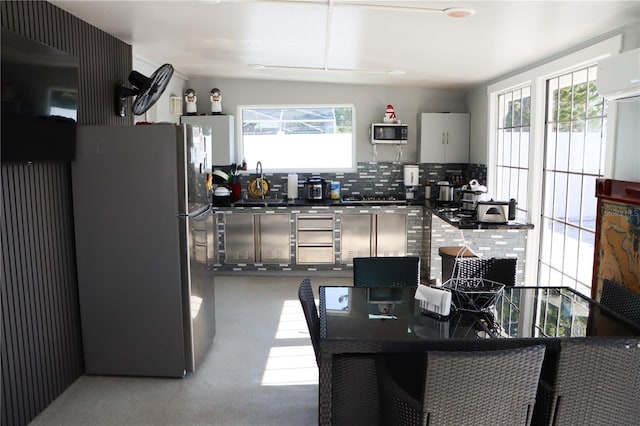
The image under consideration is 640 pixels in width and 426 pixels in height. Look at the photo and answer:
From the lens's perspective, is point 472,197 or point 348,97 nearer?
point 472,197

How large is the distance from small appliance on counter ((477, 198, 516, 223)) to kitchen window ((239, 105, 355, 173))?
262cm

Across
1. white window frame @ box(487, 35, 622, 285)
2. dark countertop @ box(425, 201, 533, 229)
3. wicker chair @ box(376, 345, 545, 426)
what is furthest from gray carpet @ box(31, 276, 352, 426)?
white window frame @ box(487, 35, 622, 285)

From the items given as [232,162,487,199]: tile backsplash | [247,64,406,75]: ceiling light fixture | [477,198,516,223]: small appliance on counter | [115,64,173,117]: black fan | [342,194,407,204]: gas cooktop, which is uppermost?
[247,64,406,75]: ceiling light fixture

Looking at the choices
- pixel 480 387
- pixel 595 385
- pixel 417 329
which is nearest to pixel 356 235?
pixel 417 329

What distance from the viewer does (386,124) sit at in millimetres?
6887

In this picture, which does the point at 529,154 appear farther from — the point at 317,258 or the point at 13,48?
the point at 13,48

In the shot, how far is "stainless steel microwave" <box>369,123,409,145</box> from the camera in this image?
690 cm

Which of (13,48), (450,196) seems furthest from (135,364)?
(450,196)

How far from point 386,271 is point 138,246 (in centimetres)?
172

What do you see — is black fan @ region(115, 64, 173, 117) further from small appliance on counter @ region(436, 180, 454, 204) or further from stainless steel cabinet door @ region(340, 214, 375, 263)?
small appliance on counter @ region(436, 180, 454, 204)

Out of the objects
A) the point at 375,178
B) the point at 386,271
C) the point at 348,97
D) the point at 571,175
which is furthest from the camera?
the point at 375,178

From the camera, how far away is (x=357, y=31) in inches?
151

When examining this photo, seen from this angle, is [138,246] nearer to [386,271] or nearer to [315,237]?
[386,271]

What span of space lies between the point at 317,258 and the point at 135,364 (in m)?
3.18
